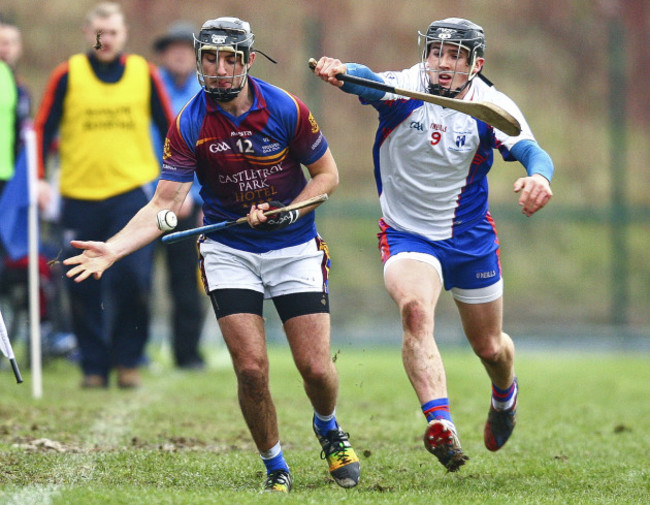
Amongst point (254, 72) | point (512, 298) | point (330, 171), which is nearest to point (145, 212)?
point (330, 171)

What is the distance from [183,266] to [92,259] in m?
5.72

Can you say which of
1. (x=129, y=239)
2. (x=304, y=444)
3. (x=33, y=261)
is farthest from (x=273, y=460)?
(x=33, y=261)

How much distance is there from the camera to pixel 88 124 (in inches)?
380

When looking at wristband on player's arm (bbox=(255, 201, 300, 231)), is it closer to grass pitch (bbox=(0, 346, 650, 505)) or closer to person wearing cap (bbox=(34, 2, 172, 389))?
grass pitch (bbox=(0, 346, 650, 505))

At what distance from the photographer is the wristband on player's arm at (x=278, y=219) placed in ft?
19.0

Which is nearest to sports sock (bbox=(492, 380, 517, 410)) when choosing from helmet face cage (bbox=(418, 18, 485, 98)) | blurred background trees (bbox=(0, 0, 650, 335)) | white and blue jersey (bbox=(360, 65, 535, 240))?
white and blue jersey (bbox=(360, 65, 535, 240))

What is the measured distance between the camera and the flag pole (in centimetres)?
903

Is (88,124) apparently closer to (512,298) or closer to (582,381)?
(582,381)

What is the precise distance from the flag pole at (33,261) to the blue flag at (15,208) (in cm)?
7

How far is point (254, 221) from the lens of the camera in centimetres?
568

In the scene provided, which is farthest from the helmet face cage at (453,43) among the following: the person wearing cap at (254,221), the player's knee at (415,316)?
the player's knee at (415,316)

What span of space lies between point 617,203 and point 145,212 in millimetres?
11788

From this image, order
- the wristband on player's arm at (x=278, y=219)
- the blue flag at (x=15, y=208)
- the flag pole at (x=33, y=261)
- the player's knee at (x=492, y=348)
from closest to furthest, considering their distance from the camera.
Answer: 1. the wristband on player's arm at (x=278, y=219)
2. the player's knee at (x=492, y=348)
3. the flag pole at (x=33, y=261)
4. the blue flag at (x=15, y=208)

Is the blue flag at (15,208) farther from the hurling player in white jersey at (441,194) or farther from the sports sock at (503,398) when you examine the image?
the sports sock at (503,398)
